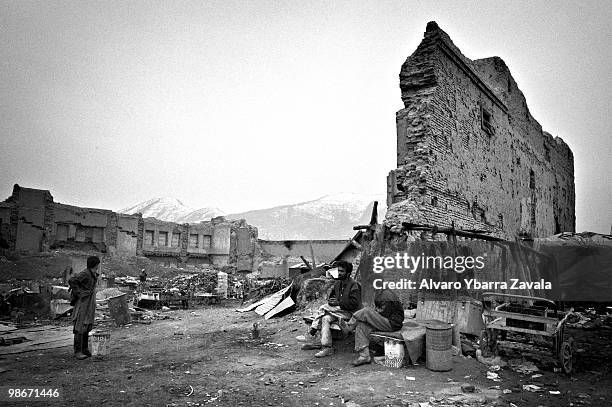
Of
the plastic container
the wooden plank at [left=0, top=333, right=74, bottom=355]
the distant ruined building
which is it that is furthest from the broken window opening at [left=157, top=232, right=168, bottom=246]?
the wooden plank at [left=0, top=333, right=74, bottom=355]

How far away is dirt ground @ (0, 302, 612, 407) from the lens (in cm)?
434

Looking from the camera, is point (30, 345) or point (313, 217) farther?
point (313, 217)

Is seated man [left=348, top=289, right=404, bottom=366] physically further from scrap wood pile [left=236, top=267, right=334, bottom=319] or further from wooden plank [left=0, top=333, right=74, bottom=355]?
wooden plank [left=0, top=333, right=74, bottom=355]

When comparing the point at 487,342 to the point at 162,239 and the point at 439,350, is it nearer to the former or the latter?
the point at 439,350

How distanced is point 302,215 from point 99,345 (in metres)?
80.4

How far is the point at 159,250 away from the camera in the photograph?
121ft

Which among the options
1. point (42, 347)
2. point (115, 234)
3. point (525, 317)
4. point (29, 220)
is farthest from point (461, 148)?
point (115, 234)

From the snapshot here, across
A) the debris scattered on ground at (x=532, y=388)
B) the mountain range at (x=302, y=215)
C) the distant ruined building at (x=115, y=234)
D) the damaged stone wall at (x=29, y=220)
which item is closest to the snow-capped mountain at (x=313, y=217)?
the mountain range at (x=302, y=215)

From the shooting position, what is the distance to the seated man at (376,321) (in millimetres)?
5820

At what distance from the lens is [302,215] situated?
285 ft

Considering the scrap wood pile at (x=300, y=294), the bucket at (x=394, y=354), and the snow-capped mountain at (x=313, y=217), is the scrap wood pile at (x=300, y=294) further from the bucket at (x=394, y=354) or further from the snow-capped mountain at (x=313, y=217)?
the snow-capped mountain at (x=313, y=217)

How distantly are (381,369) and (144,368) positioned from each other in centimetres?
333

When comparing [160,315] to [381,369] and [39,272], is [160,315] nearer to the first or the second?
[381,369]

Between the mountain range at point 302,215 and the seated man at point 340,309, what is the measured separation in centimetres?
7193
